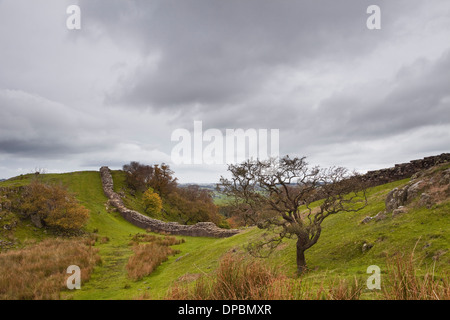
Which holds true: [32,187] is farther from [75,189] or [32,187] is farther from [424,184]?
[424,184]

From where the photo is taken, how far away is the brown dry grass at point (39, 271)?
38.5 ft

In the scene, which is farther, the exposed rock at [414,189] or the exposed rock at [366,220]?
the exposed rock at [366,220]

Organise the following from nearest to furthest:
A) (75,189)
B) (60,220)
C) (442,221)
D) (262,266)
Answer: (262,266)
(442,221)
(60,220)
(75,189)

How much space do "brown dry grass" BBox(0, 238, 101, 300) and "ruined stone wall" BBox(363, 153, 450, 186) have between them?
3255 centimetres

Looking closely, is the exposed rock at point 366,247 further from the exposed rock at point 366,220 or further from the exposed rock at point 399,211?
the exposed rock at point 366,220

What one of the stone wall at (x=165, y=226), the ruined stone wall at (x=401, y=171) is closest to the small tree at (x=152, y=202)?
the stone wall at (x=165, y=226)

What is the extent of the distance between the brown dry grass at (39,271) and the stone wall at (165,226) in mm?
16299

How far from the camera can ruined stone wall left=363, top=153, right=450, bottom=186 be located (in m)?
26.0

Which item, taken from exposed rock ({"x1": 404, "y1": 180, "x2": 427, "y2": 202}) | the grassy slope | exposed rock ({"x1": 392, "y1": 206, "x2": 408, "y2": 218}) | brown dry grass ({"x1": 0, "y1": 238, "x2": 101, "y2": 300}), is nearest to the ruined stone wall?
the grassy slope

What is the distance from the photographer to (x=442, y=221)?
11781 mm

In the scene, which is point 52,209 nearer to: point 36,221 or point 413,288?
point 36,221

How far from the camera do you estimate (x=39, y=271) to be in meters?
15.1
